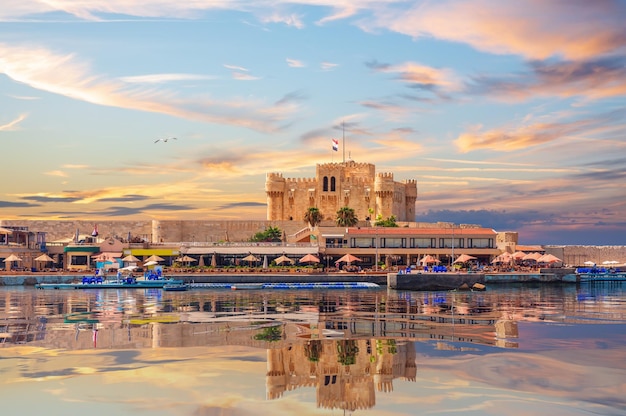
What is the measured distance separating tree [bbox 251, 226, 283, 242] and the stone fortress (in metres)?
15.3

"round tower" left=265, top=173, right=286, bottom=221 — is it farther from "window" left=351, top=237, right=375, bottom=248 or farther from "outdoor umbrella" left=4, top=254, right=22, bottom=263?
"outdoor umbrella" left=4, top=254, right=22, bottom=263

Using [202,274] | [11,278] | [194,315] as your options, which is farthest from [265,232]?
[194,315]

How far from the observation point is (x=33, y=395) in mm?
17844

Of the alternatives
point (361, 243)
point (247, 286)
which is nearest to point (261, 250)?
point (361, 243)

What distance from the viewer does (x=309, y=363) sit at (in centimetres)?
2156

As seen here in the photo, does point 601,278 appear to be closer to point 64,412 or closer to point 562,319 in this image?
point 562,319

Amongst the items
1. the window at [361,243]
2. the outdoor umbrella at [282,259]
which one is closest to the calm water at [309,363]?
the outdoor umbrella at [282,259]

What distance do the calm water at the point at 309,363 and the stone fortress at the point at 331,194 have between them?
7770cm

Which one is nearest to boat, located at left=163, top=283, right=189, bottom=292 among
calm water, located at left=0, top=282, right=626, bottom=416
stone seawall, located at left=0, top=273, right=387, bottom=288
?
stone seawall, located at left=0, top=273, right=387, bottom=288

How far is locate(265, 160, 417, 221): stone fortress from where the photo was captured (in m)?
115

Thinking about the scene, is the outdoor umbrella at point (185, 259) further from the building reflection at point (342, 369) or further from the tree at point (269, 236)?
the building reflection at point (342, 369)

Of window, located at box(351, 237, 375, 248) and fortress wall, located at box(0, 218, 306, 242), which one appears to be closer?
window, located at box(351, 237, 375, 248)

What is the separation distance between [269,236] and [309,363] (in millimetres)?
77205

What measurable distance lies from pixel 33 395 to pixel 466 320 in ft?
68.9
